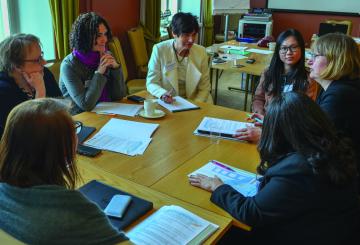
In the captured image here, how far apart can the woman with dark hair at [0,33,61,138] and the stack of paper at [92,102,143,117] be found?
0.38 m

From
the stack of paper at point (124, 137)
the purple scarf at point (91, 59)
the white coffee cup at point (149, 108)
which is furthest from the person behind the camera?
the purple scarf at point (91, 59)

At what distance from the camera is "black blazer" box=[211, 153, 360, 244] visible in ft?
3.96

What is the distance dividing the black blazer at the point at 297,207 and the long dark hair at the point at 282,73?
1411 millimetres

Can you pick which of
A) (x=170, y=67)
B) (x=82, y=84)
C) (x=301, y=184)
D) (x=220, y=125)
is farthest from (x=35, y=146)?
(x=170, y=67)

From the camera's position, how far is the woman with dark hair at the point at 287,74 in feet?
8.52

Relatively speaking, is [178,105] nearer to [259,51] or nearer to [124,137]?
[124,137]

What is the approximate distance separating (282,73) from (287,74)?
41 mm

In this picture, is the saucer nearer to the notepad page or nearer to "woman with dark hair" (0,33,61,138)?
the notepad page

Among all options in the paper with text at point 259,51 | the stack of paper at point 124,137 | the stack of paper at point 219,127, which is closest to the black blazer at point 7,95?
the stack of paper at point 124,137

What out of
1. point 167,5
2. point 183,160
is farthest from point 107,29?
point 167,5

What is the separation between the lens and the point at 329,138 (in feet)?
4.05

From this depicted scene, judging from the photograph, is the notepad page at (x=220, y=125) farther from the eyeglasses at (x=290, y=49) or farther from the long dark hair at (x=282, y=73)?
the eyeglasses at (x=290, y=49)

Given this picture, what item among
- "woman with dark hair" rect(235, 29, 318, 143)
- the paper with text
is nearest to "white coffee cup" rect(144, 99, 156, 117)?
"woman with dark hair" rect(235, 29, 318, 143)

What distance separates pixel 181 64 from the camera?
9.57 feet
